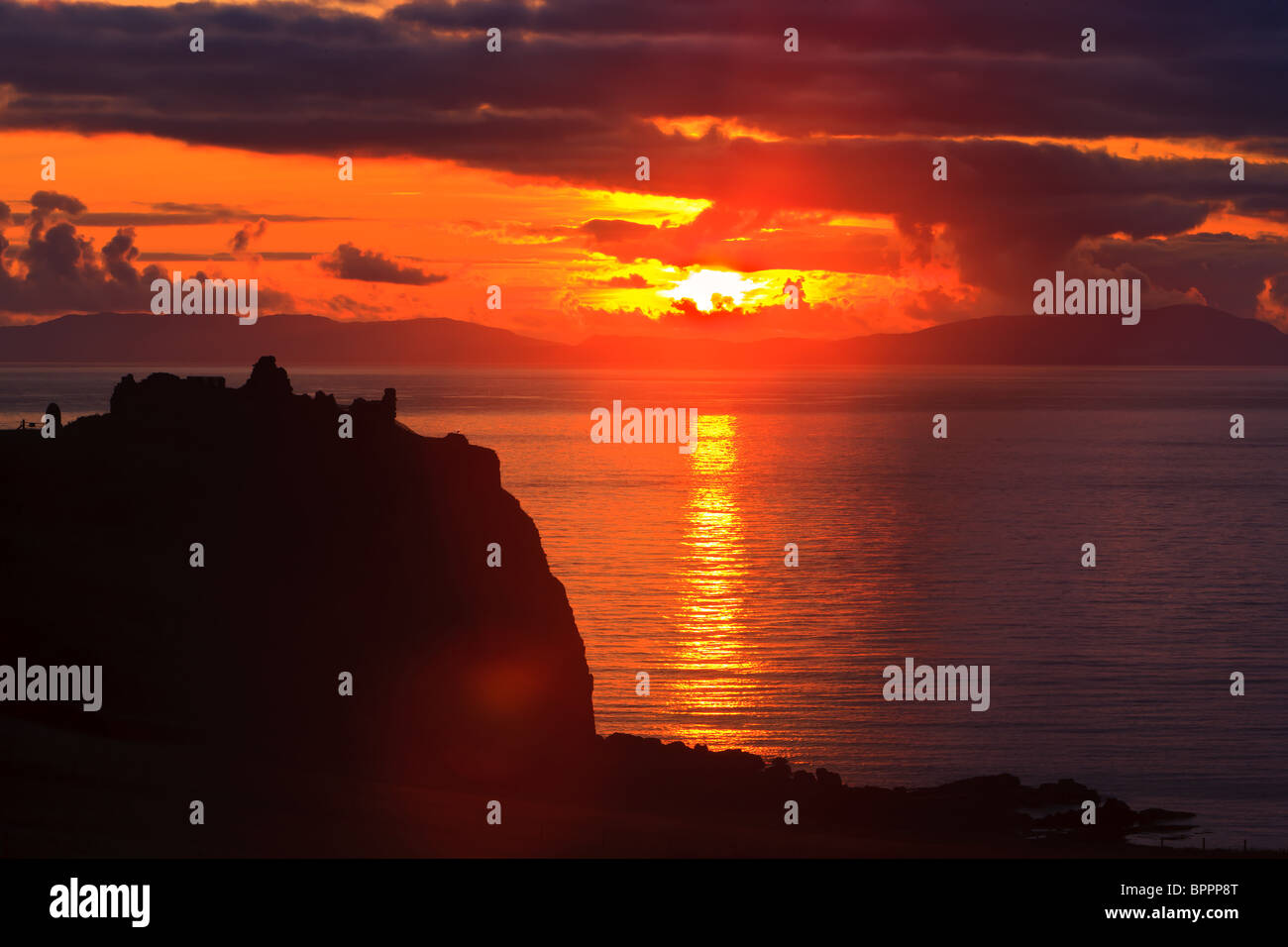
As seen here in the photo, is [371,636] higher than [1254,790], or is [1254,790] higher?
[371,636]

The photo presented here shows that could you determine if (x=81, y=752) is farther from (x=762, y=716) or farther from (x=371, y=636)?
(x=762, y=716)

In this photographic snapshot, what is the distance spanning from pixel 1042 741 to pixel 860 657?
1609 centimetres

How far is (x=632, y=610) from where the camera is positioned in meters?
87.8

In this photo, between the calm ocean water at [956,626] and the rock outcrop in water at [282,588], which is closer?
the rock outcrop in water at [282,588]

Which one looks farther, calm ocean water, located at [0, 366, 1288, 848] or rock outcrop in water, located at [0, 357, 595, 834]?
calm ocean water, located at [0, 366, 1288, 848]

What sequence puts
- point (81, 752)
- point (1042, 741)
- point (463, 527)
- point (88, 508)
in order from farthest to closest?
point (1042, 741) → point (463, 527) → point (88, 508) → point (81, 752)

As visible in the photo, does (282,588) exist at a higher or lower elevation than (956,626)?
higher

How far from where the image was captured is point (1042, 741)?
6056cm

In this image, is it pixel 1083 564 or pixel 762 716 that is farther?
pixel 1083 564

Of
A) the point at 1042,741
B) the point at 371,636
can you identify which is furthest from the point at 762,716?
the point at 371,636

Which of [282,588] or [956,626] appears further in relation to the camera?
[956,626]

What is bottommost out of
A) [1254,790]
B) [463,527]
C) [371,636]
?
[1254,790]
